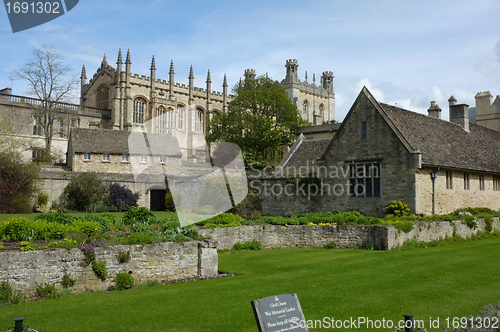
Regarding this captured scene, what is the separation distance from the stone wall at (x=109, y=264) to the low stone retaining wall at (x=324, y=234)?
390 cm

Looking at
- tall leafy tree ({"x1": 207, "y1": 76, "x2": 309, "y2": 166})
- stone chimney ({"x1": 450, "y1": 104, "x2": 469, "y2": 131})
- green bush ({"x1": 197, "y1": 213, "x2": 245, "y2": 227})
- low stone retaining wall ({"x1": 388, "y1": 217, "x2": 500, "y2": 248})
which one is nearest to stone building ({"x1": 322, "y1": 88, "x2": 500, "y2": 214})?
low stone retaining wall ({"x1": 388, "y1": 217, "x2": 500, "y2": 248})

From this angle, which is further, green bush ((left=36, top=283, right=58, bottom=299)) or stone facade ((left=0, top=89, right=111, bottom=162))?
stone facade ((left=0, top=89, right=111, bottom=162))

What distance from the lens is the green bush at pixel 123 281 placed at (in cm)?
1127

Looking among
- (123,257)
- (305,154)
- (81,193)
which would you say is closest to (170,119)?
(81,193)

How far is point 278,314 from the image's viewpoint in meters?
5.51

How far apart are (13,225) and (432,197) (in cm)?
1895

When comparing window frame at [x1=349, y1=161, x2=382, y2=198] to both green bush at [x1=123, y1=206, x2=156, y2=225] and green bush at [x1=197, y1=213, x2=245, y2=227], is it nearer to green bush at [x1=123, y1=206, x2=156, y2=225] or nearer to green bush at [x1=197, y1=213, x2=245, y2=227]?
green bush at [x1=197, y1=213, x2=245, y2=227]

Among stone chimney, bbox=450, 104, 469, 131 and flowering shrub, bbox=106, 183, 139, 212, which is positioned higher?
stone chimney, bbox=450, 104, 469, 131

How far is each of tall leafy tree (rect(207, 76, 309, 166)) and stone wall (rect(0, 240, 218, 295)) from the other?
32.6 metres

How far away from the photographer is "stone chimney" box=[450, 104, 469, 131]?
30516 mm

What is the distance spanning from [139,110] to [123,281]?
5830 centimetres

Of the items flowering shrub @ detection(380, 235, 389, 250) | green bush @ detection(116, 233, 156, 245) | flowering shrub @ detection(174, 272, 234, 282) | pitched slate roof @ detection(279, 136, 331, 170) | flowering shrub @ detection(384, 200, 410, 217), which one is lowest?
flowering shrub @ detection(174, 272, 234, 282)

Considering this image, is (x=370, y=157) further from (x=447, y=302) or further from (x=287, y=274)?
(x=447, y=302)

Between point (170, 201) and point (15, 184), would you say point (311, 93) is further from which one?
point (15, 184)
